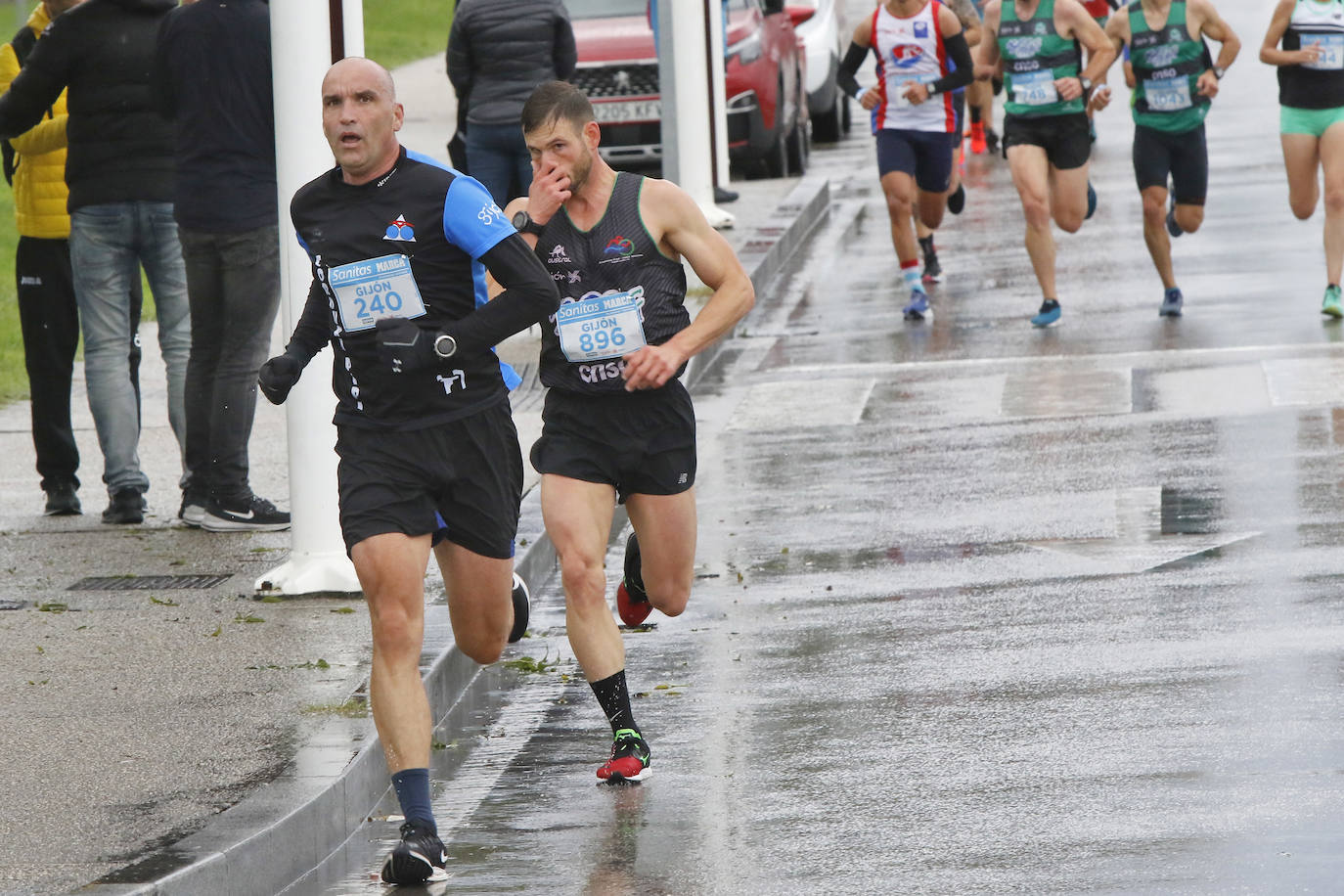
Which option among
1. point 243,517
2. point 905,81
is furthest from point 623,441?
point 905,81

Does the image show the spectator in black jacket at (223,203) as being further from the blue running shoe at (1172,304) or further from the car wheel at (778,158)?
the car wheel at (778,158)

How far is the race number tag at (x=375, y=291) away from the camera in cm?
611

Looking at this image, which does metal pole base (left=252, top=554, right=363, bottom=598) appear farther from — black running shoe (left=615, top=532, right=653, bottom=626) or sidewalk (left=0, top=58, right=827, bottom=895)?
black running shoe (left=615, top=532, right=653, bottom=626)

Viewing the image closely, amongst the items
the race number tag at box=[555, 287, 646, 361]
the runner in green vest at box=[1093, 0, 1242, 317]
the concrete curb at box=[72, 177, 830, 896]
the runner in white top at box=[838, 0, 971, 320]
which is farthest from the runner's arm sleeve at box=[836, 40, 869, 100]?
the race number tag at box=[555, 287, 646, 361]

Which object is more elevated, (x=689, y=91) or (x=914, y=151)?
(x=689, y=91)

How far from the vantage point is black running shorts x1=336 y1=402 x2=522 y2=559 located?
609 cm

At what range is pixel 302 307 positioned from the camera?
8.67 meters

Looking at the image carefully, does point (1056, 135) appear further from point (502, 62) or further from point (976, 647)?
point (976, 647)

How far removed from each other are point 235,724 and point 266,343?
129 inches

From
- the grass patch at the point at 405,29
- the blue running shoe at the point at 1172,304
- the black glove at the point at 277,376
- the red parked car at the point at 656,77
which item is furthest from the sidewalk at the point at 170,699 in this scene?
the grass patch at the point at 405,29

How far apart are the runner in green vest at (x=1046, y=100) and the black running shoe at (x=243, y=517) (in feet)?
19.3

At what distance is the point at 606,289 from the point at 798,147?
676 inches

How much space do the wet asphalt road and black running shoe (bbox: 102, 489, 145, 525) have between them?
6.65 ft

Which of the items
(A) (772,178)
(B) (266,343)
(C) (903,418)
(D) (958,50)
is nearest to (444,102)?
(A) (772,178)
